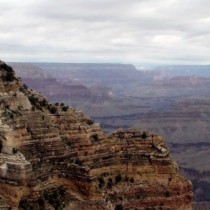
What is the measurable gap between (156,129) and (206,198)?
57818 mm

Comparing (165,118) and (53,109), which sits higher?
(53,109)

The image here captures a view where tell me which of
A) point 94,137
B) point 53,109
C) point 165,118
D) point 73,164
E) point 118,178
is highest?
point 53,109

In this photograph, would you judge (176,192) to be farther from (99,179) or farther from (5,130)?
(5,130)

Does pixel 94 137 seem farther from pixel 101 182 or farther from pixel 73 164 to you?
pixel 101 182

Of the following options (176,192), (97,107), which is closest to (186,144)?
(97,107)

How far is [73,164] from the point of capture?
28422mm

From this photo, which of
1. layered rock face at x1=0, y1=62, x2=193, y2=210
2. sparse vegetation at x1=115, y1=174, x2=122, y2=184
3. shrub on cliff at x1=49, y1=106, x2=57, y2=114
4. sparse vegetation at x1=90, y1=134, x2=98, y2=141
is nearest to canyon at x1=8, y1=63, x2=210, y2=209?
layered rock face at x1=0, y1=62, x2=193, y2=210

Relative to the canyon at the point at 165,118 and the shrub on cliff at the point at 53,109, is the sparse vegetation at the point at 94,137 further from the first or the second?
the canyon at the point at 165,118

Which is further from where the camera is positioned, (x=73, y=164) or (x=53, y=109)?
(x=53, y=109)

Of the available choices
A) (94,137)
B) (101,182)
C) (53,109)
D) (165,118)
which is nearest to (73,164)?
(101,182)

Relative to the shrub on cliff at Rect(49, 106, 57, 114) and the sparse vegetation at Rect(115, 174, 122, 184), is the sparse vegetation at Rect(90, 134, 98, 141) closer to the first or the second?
the sparse vegetation at Rect(115, 174, 122, 184)

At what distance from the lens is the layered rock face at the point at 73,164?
83.7 feet

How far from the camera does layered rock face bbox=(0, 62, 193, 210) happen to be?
25516 millimetres

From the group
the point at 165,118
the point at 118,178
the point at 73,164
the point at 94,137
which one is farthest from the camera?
the point at 165,118
